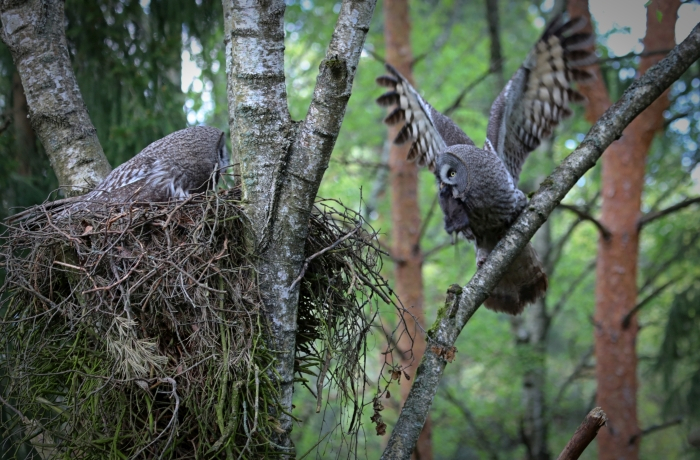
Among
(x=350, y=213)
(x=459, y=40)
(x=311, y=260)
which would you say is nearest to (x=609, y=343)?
(x=350, y=213)

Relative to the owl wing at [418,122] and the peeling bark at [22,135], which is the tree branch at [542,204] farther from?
the peeling bark at [22,135]

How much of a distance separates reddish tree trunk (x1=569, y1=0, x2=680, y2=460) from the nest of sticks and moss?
4185 mm

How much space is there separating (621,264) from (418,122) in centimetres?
267

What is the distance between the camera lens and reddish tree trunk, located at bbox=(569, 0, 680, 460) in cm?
566

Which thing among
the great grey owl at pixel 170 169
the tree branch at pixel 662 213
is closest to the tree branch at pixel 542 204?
the great grey owl at pixel 170 169

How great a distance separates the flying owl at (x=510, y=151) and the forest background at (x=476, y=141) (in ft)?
1.85

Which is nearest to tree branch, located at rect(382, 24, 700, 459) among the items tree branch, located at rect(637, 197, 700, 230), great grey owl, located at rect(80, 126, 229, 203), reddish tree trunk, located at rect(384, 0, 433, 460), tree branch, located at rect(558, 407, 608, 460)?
tree branch, located at rect(558, 407, 608, 460)

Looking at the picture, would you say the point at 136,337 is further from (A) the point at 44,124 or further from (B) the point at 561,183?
(B) the point at 561,183

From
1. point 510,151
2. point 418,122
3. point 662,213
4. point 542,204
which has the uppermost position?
point 662,213

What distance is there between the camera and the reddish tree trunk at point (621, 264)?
566cm

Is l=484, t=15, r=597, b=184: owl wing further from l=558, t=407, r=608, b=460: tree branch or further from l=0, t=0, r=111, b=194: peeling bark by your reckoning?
l=0, t=0, r=111, b=194: peeling bark

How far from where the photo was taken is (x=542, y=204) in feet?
9.54

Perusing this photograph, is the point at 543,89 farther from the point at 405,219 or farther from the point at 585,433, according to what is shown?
the point at 585,433

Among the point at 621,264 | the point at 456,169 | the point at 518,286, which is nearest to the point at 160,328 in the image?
the point at 456,169
